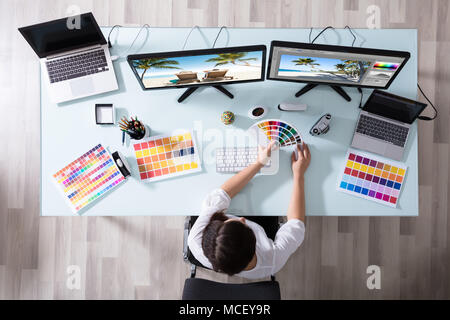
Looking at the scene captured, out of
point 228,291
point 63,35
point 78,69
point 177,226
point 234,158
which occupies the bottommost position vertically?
point 228,291

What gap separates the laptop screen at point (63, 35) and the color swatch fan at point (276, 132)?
37.0 inches

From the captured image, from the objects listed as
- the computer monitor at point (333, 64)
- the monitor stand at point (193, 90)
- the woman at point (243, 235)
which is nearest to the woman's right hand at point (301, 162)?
the woman at point (243, 235)

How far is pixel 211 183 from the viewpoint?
5.16ft

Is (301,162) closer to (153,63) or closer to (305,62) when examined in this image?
(305,62)

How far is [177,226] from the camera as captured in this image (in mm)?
2271

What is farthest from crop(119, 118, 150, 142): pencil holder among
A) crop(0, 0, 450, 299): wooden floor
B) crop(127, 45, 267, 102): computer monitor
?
crop(0, 0, 450, 299): wooden floor

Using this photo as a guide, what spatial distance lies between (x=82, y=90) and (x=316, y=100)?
124 centimetres

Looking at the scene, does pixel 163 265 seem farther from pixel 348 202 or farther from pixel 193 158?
pixel 348 202

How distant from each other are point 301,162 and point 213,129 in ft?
1.60

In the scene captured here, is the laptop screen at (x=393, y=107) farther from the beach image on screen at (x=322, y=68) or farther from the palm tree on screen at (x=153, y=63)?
the palm tree on screen at (x=153, y=63)

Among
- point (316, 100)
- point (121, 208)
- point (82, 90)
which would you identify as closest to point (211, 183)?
point (121, 208)

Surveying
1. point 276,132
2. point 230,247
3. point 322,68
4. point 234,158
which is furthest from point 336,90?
point 230,247

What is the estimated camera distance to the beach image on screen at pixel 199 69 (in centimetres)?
126

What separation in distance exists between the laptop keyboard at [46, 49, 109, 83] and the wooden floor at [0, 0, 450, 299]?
873 mm
